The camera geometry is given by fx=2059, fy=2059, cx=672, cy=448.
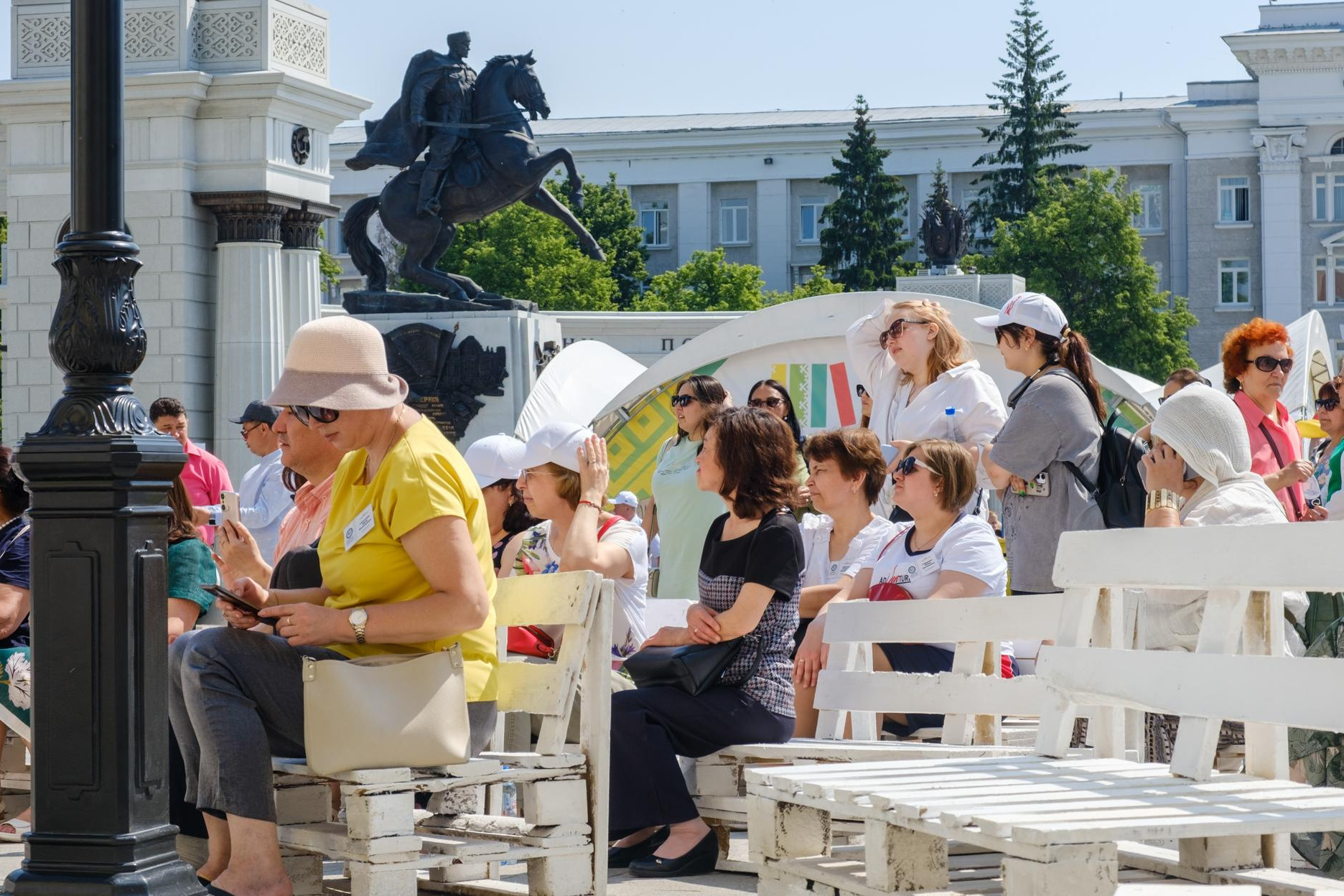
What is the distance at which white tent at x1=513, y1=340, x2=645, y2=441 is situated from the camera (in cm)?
1416

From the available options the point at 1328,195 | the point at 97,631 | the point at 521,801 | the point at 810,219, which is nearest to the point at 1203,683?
the point at 521,801

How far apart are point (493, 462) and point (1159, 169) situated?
231ft

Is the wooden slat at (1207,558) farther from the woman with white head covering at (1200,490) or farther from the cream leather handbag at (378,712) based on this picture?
the cream leather handbag at (378,712)

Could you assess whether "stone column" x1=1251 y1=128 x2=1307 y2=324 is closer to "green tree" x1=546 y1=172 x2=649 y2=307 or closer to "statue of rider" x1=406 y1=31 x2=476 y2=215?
"green tree" x1=546 y1=172 x2=649 y2=307

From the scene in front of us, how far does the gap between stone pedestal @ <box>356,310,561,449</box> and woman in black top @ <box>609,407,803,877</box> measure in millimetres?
14378

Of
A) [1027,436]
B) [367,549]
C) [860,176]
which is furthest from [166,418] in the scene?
[860,176]

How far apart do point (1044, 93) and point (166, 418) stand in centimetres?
6206

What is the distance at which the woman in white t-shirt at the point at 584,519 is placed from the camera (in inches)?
242

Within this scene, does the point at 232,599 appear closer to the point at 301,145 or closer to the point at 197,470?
the point at 197,470

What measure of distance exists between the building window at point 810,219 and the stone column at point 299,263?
57400 millimetres

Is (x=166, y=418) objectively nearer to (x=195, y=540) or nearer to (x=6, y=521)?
(x=6, y=521)

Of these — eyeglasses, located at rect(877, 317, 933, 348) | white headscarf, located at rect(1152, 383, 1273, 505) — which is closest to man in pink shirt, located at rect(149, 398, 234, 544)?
eyeglasses, located at rect(877, 317, 933, 348)

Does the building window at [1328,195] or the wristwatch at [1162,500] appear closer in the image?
the wristwatch at [1162,500]

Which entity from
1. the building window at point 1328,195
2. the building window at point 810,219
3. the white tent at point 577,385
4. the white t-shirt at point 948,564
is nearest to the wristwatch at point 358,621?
the white t-shirt at point 948,564
